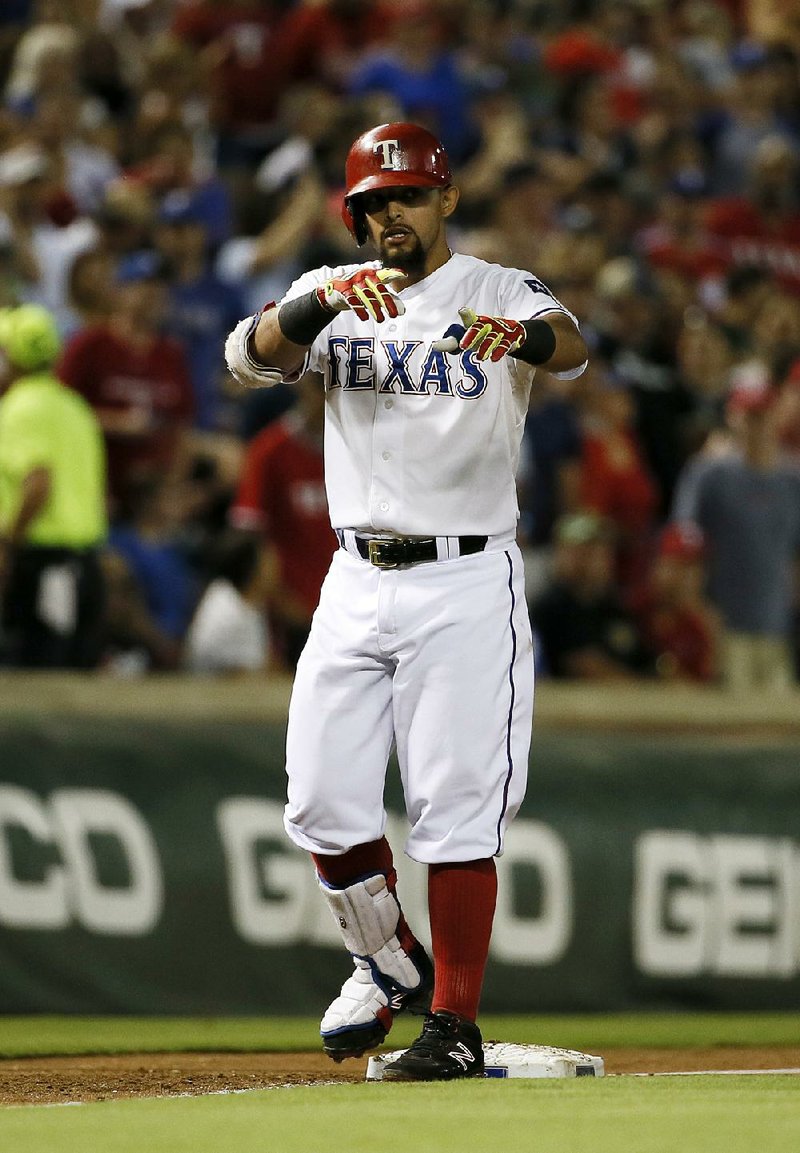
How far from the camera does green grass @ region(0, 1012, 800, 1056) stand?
6180 millimetres

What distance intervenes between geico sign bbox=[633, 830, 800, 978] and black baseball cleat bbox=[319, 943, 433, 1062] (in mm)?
2594

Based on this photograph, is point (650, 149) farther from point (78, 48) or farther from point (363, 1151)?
point (363, 1151)

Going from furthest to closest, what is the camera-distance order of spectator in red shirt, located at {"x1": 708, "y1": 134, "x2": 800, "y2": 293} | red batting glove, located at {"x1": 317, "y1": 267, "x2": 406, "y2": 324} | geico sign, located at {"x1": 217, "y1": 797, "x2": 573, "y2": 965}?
spectator in red shirt, located at {"x1": 708, "y1": 134, "x2": 800, "y2": 293} → geico sign, located at {"x1": 217, "y1": 797, "x2": 573, "y2": 965} → red batting glove, located at {"x1": 317, "y1": 267, "x2": 406, "y2": 324}

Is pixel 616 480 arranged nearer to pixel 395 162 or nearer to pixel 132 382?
pixel 132 382

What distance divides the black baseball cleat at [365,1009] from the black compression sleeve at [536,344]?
4.85 feet

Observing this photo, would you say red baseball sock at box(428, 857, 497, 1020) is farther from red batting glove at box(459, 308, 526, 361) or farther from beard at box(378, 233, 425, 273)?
beard at box(378, 233, 425, 273)

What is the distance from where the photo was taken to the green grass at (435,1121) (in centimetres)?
357

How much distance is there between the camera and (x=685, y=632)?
28.9 feet

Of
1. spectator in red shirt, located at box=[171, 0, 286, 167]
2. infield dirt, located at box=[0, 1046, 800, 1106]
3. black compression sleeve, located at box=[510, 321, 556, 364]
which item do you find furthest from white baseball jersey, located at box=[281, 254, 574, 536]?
spectator in red shirt, located at box=[171, 0, 286, 167]

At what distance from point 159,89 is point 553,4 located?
13.7 ft

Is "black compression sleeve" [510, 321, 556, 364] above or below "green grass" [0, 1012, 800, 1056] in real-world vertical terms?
above

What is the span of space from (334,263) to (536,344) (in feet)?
17.7

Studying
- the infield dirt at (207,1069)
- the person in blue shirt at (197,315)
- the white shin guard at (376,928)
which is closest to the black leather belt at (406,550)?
the white shin guard at (376,928)

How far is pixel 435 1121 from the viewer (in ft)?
12.5
